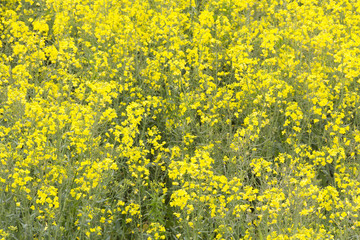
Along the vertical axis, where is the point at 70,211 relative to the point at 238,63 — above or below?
below

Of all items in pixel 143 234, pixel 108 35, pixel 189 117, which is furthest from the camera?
pixel 108 35

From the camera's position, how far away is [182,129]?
4.94m

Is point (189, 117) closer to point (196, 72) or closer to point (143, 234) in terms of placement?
point (196, 72)

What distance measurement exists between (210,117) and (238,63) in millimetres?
693

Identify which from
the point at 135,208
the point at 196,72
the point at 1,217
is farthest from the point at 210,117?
the point at 1,217

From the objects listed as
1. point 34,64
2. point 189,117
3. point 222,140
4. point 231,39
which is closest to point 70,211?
point 189,117

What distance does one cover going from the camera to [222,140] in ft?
17.0

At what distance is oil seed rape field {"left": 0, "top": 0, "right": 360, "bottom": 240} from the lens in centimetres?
396

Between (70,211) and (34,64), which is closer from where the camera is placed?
(70,211)

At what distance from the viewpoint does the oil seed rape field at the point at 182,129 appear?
13.0 ft

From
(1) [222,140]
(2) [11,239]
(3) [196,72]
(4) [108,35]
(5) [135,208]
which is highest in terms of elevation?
(4) [108,35]

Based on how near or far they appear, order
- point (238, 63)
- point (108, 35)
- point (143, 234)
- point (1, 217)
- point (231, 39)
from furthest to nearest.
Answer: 1. point (231, 39)
2. point (108, 35)
3. point (238, 63)
4. point (143, 234)
5. point (1, 217)

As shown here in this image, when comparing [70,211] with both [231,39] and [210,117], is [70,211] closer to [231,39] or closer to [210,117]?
[210,117]

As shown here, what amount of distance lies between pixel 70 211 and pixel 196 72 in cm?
209
